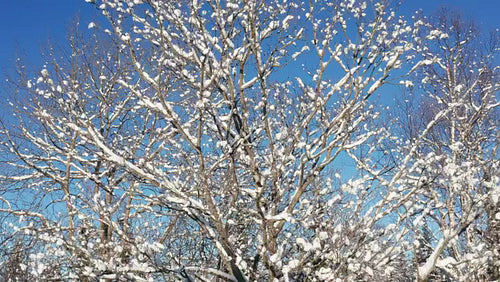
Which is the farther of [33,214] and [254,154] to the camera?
[33,214]

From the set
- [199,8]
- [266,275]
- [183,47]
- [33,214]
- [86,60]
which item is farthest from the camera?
[86,60]

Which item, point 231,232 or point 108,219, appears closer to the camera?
point 108,219

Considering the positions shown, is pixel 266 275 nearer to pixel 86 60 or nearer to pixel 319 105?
pixel 319 105

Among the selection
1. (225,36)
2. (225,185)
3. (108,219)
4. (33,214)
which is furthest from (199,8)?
(33,214)

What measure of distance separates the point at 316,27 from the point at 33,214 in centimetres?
660

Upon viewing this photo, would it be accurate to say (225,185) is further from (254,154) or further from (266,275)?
(266,275)

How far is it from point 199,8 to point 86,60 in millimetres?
4858

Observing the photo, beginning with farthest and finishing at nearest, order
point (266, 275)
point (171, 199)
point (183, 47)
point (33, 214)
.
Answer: point (33, 214), point (266, 275), point (183, 47), point (171, 199)

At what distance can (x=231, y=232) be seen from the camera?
675 centimetres

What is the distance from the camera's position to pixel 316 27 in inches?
268

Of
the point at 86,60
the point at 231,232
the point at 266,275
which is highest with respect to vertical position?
the point at 86,60

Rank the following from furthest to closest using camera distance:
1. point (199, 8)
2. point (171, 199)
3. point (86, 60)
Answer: point (86, 60) < point (199, 8) < point (171, 199)

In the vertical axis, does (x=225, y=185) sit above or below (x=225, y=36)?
below

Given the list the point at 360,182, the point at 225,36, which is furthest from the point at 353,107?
the point at 225,36
